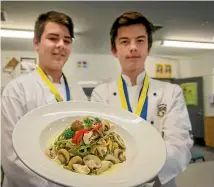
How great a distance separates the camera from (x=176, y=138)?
477 mm

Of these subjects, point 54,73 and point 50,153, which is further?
point 54,73

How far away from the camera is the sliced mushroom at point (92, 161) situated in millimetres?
367

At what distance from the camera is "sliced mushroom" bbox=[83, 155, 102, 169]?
0.37m

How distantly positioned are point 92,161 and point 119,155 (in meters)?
0.05

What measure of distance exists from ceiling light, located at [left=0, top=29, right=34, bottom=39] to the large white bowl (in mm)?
236

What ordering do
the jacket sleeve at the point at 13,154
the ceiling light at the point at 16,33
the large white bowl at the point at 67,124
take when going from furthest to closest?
1. the ceiling light at the point at 16,33
2. the jacket sleeve at the point at 13,154
3. the large white bowl at the point at 67,124

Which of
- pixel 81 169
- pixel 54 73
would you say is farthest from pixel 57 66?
pixel 81 169

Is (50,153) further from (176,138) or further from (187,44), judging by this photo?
(187,44)

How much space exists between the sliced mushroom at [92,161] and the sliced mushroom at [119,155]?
0.12 ft

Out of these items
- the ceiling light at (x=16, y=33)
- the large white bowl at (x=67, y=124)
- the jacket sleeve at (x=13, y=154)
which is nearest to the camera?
the large white bowl at (x=67, y=124)

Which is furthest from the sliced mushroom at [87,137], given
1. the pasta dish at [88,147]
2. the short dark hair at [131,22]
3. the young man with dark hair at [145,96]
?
the short dark hair at [131,22]

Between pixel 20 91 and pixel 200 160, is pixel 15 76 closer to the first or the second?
pixel 20 91

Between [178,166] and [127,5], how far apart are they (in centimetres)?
45

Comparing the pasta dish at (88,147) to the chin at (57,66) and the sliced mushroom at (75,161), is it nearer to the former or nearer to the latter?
A: the sliced mushroom at (75,161)
